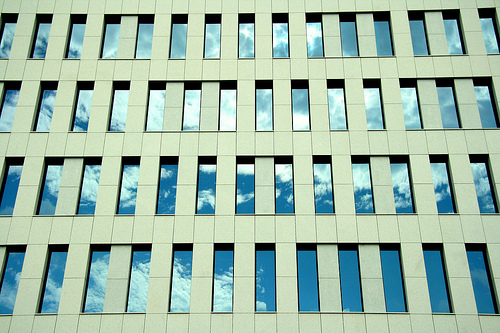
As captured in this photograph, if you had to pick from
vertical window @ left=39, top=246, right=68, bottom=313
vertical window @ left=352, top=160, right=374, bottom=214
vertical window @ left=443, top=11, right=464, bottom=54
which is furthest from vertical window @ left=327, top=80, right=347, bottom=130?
vertical window @ left=39, top=246, right=68, bottom=313

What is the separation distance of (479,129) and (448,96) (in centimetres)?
267

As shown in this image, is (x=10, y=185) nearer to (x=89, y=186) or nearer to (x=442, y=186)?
(x=89, y=186)

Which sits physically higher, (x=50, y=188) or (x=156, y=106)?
(x=156, y=106)

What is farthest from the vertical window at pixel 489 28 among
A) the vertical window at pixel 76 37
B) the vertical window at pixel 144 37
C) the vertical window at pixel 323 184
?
the vertical window at pixel 76 37

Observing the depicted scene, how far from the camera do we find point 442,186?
22266 millimetres

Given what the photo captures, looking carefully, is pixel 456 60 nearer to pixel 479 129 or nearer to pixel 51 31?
pixel 479 129

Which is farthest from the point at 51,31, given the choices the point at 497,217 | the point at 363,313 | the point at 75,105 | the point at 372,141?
the point at 497,217

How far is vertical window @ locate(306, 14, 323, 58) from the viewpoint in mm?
25016

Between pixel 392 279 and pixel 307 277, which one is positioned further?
pixel 307 277

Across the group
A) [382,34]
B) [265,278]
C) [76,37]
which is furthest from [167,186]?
[382,34]

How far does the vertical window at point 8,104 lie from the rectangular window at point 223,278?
13.9m

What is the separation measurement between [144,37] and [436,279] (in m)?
21.3

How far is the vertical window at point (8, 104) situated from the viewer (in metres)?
23.8

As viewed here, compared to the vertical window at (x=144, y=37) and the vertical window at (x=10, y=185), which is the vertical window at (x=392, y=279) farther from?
the vertical window at (x=10, y=185)
